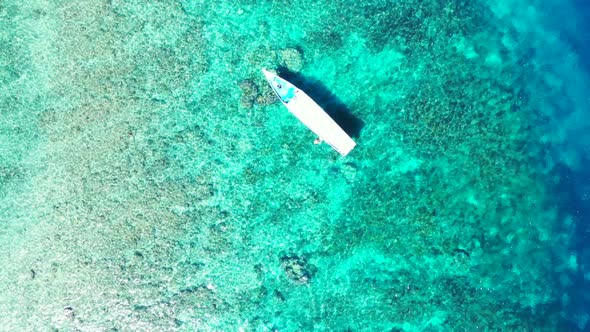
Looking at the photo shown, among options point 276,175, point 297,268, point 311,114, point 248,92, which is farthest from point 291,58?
point 297,268

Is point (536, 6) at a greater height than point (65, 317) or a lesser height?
greater

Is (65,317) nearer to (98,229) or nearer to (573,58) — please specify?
(98,229)

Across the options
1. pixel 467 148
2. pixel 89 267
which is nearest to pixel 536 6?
pixel 467 148

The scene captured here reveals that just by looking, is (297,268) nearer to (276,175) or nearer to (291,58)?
(276,175)

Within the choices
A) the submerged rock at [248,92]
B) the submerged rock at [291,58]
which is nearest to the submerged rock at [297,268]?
the submerged rock at [248,92]

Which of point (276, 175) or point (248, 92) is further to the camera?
point (276, 175)

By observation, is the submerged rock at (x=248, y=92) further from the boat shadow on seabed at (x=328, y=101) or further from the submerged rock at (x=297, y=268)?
the submerged rock at (x=297, y=268)
